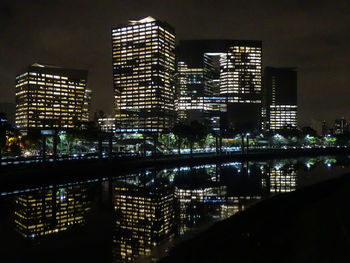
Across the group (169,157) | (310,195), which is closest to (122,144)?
(169,157)

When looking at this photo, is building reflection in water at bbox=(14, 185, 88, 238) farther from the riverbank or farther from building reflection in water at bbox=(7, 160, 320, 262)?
the riverbank

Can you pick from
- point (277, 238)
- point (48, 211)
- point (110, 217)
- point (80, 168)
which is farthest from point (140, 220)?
point (80, 168)

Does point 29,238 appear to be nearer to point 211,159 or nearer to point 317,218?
point 317,218

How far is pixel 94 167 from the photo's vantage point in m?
62.0

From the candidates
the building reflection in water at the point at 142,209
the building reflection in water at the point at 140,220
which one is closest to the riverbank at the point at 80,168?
the building reflection in water at the point at 142,209

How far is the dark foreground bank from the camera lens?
16.2 m

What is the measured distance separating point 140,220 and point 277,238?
11193 millimetres

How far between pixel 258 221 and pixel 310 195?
13149 millimetres

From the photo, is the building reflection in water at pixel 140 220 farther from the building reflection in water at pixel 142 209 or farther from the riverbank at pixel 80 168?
the riverbank at pixel 80 168

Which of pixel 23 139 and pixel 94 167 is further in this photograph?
pixel 23 139

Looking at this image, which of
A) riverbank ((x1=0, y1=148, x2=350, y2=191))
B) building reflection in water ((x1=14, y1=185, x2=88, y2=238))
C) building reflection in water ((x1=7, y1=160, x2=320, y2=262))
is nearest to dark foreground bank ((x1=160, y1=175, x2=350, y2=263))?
building reflection in water ((x1=7, y1=160, x2=320, y2=262))

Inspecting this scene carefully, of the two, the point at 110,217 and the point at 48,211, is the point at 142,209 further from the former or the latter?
the point at 48,211

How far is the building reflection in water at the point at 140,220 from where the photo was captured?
20.1 meters

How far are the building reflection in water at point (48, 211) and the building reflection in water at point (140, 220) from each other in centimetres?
340
